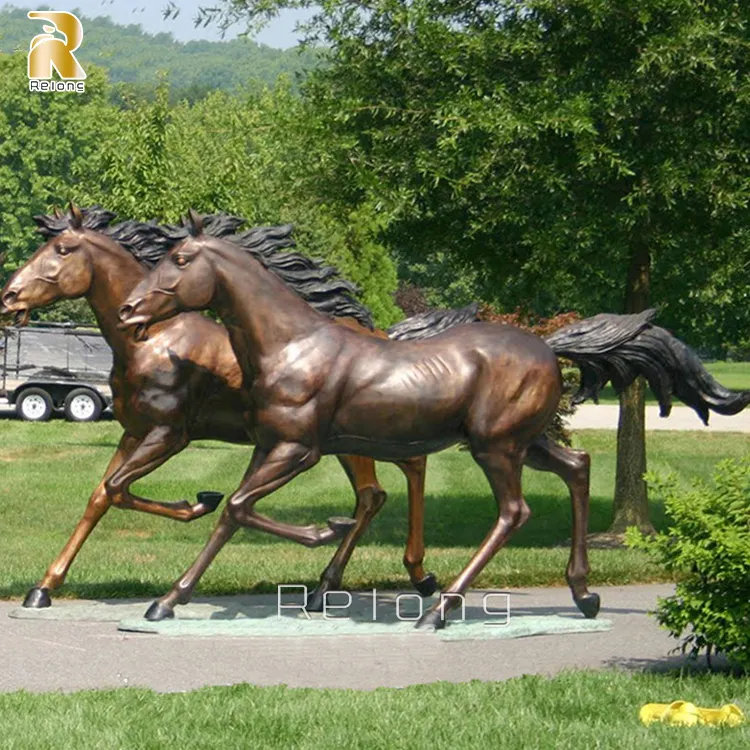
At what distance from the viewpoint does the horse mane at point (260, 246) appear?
9984 millimetres

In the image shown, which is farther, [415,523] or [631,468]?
[631,468]

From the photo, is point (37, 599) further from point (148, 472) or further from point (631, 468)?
point (631, 468)

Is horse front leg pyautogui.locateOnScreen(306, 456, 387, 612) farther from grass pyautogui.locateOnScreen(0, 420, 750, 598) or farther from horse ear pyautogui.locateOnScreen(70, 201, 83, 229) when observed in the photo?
horse ear pyautogui.locateOnScreen(70, 201, 83, 229)

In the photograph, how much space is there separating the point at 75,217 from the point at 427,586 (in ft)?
11.2

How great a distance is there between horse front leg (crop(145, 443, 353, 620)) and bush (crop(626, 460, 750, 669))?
2234 mm

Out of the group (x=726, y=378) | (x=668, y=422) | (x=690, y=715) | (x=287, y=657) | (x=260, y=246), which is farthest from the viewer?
(x=726, y=378)

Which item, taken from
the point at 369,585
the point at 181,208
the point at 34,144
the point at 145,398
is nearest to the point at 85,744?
the point at 145,398

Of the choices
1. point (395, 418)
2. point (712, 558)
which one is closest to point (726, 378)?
point (395, 418)

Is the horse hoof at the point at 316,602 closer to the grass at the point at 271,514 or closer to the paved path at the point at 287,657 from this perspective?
the grass at the point at 271,514

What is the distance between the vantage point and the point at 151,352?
1027 centimetres

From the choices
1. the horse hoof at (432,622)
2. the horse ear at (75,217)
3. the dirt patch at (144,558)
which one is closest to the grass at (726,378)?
the dirt patch at (144,558)

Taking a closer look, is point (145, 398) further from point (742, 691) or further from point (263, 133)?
point (263, 133)

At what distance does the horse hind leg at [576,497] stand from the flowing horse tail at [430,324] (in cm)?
101

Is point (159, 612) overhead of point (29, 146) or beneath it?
overhead
